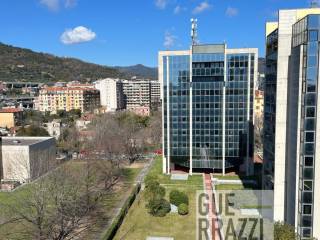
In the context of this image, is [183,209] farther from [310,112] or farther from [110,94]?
[110,94]

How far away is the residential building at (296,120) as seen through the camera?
942 inches

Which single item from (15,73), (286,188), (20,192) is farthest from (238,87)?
(15,73)

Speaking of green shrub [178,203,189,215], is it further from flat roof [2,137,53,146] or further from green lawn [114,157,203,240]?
flat roof [2,137,53,146]

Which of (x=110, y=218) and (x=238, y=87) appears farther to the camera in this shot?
(x=238, y=87)

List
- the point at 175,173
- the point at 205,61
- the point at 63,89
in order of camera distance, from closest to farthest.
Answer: the point at 205,61
the point at 175,173
the point at 63,89

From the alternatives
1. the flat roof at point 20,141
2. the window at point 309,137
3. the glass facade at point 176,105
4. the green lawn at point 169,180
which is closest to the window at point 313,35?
the window at point 309,137

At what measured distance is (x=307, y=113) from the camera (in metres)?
24.3

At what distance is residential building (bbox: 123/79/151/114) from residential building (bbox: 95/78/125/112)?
6901 millimetres

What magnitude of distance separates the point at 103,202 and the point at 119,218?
632 cm

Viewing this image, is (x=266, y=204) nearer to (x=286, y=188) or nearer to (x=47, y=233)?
(x=286, y=188)

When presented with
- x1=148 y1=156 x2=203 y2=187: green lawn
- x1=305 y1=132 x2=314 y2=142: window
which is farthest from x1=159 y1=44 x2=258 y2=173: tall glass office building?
x1=305 y1=132 x2=314 y2=142: window

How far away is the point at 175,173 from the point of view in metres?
50.3

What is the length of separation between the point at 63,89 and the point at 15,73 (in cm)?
8161

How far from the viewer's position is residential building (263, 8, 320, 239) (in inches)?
942
